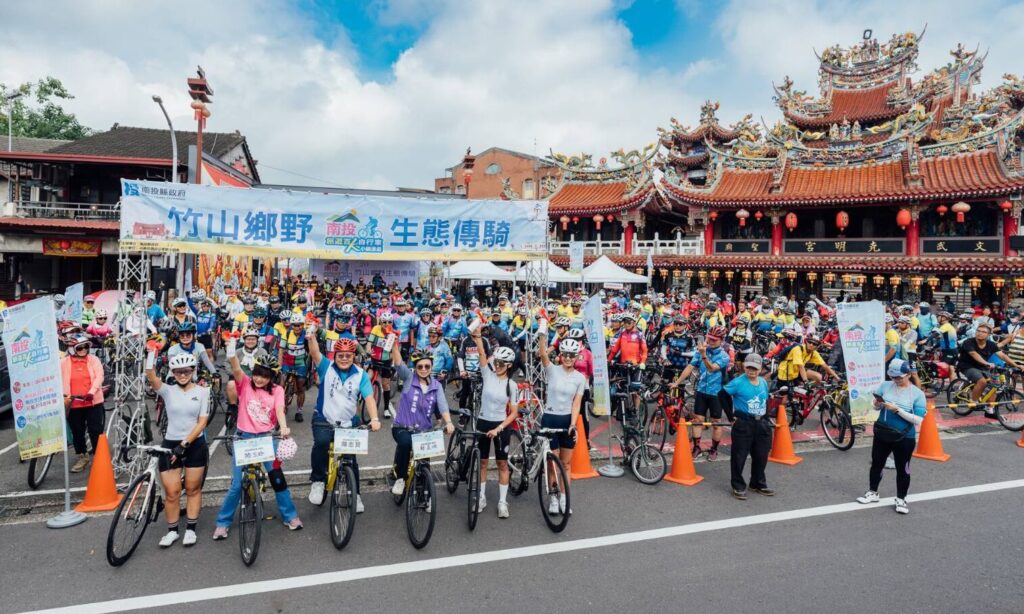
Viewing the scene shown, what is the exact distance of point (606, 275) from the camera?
23.5m

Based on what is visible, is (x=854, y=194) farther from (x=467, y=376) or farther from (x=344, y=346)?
(x=344, y=346)

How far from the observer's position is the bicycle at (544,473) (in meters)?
6.24

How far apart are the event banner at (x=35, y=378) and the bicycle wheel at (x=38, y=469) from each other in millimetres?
672

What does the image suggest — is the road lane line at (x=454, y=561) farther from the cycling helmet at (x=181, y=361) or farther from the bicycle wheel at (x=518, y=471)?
the cycling helmet at (x=181, y=361)

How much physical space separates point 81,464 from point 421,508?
549 centimetres

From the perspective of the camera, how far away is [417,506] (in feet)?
19.4

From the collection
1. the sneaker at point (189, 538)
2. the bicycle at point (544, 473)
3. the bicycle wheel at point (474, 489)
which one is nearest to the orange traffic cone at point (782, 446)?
the bicycle at point (544, 473)

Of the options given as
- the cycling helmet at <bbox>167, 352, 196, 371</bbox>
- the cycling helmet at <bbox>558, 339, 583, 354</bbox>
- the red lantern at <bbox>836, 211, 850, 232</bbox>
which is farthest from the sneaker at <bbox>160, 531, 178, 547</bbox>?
the red lantern at <bbox>836, 211, 850, 232</bbox>

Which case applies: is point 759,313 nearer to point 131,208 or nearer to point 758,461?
point 758,461

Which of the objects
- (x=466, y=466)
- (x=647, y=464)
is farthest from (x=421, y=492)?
(x=647, y=464)

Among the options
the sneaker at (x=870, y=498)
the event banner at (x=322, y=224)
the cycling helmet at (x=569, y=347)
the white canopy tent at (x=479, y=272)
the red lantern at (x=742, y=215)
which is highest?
the red lantern at (x=742, y=215)

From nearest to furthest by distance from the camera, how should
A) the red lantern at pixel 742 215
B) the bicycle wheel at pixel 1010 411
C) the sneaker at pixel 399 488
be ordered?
the sneaker at pixel 399 488 → the bicycle wheel at pixel 1010 411 → the red lantern at pixel 742 215

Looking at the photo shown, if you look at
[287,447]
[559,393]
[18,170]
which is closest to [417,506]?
[287,447]

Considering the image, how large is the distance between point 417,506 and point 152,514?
114 inches
